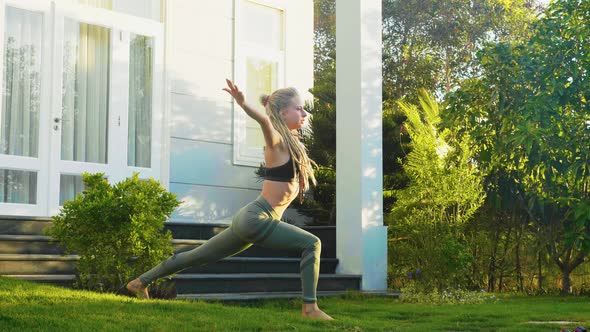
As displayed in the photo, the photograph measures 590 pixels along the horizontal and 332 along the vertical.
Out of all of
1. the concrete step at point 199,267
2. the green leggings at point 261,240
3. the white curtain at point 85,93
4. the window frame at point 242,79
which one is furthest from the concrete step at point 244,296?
the window frame at point 242,79

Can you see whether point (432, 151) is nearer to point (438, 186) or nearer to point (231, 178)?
point (438, 186)

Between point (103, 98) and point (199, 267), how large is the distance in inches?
100

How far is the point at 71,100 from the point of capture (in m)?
9.23

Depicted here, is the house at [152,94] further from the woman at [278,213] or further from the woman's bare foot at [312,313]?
the woman's bare foot at [312,313]

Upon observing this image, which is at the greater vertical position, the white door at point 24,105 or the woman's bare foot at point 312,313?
the white door at point 24,105

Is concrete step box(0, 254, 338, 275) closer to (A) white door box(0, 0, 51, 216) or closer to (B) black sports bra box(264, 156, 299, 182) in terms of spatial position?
(A) white door box(0, 0, 51, 216)

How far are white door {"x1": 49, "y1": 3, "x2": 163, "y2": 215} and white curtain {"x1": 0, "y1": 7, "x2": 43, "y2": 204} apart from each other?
19 cm

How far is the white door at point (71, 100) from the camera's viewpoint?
876 cm

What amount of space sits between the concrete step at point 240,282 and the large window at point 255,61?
252 centimetres

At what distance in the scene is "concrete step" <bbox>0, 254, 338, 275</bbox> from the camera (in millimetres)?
6875

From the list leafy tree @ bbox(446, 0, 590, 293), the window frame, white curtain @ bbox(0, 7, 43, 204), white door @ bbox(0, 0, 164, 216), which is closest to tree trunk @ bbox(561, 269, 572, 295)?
leafy tree @ bbox(446, 0, 590, 293)

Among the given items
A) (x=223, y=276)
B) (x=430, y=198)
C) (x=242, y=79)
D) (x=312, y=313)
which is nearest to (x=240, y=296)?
(x=223, y=276)

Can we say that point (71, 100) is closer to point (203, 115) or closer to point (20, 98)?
point (20, 98)

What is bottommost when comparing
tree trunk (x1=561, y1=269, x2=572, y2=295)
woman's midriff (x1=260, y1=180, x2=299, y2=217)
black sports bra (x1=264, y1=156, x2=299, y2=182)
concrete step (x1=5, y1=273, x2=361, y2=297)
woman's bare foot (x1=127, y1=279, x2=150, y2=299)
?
tree trunk (x1=561, y1=269, x2=572, y2=295)
